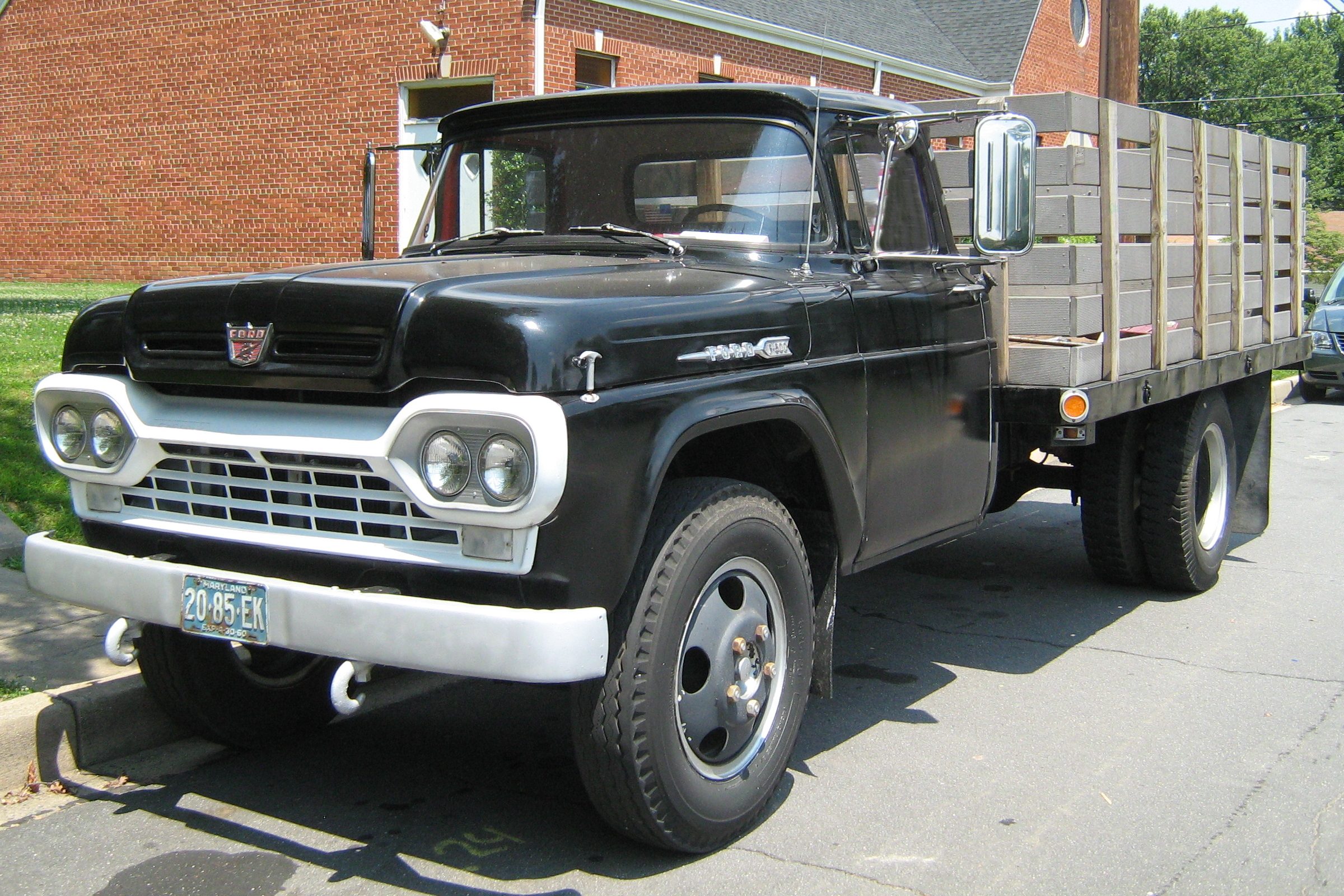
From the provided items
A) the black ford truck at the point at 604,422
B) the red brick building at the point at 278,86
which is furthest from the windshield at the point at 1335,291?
the black ford truck at the point at 604,422

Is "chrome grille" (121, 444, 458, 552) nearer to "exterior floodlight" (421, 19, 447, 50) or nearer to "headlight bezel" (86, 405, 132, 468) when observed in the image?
"headlight bezel" (86, 405, 132, 468)

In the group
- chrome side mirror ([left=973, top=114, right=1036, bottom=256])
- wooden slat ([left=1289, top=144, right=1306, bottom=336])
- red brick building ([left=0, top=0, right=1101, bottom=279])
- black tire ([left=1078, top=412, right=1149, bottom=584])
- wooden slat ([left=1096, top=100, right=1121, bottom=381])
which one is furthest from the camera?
red brick building ([left=0, top=0, right=1101, bottom=279])

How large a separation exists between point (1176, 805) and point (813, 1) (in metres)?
18.9

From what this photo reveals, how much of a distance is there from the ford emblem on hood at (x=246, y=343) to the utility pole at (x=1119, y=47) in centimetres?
972

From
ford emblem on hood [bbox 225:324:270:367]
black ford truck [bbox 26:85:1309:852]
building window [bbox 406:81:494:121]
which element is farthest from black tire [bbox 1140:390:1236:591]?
building window [bbox 406:81:494:121]

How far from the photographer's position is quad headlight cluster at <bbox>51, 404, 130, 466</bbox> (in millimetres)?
3863

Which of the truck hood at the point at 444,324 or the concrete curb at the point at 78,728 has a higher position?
the truck hood at the point at 444,324

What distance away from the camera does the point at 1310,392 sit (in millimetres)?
17438

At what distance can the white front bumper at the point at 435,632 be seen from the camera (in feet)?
10.2

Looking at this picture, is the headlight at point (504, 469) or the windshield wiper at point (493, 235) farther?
the windshield wiper at point (493, 235)

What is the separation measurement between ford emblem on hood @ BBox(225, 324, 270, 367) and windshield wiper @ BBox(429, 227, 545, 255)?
1327mm

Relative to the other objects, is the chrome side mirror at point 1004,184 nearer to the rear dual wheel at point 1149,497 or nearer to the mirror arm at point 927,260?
the mirror arm at point 927,260

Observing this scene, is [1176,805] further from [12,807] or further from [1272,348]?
[1272,348]

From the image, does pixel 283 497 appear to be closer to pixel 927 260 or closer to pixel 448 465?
pixel 448 465
